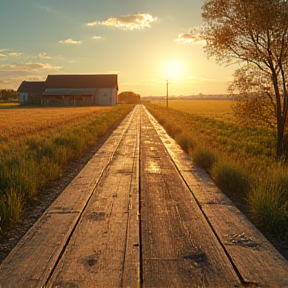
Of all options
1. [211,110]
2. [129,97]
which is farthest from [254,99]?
[129,97]

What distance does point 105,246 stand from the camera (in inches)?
141

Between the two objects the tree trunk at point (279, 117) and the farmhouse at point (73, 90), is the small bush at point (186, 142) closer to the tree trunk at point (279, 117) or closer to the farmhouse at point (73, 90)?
the tree trunk at point (279, 117)

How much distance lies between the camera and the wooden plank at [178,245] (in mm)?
2916

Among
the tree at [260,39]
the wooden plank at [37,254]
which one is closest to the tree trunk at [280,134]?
the tree at [260,39]

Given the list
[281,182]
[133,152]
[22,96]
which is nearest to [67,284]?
[281,182]

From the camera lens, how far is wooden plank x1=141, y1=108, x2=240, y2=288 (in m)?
2.92

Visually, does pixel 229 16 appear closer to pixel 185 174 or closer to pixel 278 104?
pixel 278 104

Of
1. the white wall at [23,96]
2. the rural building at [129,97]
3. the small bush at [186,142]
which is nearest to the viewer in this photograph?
the small bush at [186,142]

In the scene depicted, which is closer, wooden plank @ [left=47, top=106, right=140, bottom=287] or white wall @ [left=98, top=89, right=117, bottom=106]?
wooden plank @ [left=47, top=106, right=140, bottom=287]

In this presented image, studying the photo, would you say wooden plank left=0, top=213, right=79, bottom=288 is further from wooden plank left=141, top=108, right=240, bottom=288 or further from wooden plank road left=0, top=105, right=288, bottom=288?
wooden plank left=141, top=108, right=240, bottom=288

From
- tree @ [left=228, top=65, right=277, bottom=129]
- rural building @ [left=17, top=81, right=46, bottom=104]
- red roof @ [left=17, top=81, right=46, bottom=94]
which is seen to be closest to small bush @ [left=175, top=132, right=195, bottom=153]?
tree @ [left=228, top=65, right=277, bottom=129]

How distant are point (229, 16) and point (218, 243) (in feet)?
29.6

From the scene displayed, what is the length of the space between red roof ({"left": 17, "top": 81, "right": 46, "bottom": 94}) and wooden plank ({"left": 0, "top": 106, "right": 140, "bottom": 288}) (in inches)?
3305

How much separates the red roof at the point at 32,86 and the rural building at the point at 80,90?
175 inches
